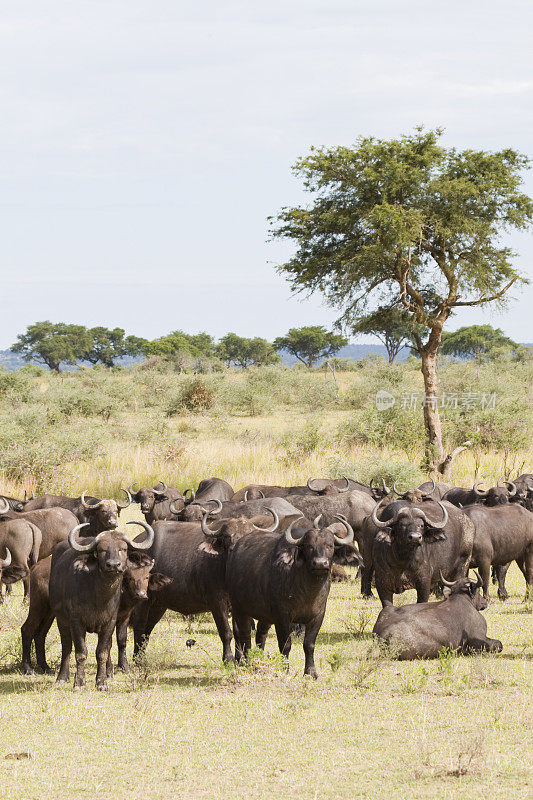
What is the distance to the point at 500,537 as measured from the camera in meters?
12.9

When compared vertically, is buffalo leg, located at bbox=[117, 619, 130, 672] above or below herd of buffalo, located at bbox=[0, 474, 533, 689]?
below

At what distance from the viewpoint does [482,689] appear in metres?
8.40

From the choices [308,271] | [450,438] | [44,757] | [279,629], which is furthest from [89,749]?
[450,438]

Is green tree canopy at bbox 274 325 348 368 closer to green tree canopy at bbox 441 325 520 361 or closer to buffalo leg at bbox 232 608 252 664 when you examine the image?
green tree canopy at bbox 441 325 520 361

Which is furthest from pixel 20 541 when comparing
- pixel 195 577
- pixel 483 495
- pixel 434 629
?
pixel 483 495

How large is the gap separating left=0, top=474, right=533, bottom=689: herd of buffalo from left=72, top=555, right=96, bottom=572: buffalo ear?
11 mm

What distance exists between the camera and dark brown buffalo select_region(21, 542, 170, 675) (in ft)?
29.5

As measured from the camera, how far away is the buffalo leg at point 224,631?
30.9ft

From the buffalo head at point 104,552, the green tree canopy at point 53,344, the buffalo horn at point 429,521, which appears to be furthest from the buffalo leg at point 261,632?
the green tree canopy at point 53,344

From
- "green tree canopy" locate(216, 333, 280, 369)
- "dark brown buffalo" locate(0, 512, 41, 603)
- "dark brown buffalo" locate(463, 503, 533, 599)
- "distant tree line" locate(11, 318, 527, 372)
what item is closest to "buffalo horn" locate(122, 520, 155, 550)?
"dark brown buffalo" locate(0, 512, 41, 603)

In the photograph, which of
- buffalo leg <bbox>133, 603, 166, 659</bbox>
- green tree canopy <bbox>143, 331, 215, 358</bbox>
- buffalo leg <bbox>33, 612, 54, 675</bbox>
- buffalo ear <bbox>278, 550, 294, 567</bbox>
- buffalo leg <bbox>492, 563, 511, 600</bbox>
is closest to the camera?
buffalo ear <bbox>278, 550, 294, 567</bbox>

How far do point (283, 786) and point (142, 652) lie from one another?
3812 millimetres

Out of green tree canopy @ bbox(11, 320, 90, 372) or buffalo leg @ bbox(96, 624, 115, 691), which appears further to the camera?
green tree canopy @ bbox(11, 320, 90, 372)

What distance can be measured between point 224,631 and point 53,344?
7939 cm
